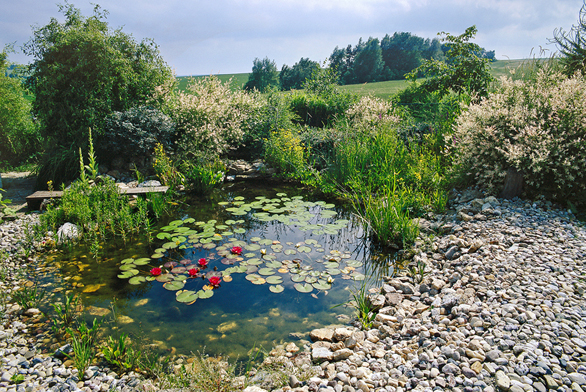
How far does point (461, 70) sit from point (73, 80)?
33.4 ft

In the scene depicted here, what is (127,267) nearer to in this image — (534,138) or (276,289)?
(276,289)

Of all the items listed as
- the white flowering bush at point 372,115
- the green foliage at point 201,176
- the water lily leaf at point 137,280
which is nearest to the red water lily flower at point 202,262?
the water lily leaf at point 137,280

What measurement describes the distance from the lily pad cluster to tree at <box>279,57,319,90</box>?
37110 millimetres

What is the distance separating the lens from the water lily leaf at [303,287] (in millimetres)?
3516

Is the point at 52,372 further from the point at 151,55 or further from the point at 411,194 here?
the point at 151,55

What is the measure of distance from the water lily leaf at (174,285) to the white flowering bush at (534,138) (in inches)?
184

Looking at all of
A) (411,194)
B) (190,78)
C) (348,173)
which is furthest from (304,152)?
(190,78)

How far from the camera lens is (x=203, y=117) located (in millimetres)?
8086

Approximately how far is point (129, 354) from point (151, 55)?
8.18 metres

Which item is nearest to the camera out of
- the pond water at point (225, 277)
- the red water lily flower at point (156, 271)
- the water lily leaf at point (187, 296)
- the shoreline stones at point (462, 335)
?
the shoreline stones at point (462, 335)

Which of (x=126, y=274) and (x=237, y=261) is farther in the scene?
(x=237, y=261)

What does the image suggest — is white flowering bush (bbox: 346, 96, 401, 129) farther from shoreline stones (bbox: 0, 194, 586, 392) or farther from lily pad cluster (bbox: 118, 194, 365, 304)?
shoreline stones (bbox: 0, 194, 586, 392)

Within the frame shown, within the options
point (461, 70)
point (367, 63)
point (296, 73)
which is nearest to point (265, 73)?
point (296, 73)

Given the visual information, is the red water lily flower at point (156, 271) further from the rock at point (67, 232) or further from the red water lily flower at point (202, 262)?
the rock at point (67, 232)
